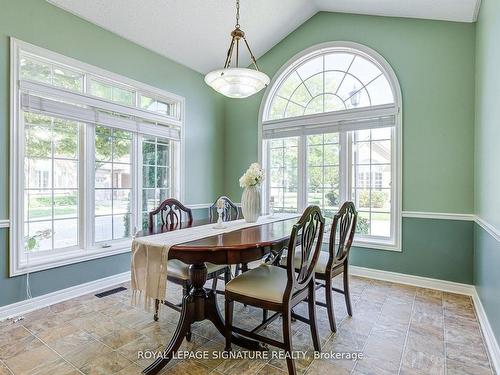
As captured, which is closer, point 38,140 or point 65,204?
point 38,140

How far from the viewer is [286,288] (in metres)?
1.73

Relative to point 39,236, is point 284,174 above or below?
above

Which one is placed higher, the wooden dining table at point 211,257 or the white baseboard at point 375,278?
the wooden dining table at point 211,257

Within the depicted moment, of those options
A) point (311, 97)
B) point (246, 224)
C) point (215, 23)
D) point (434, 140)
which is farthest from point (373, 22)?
point (246, 224)

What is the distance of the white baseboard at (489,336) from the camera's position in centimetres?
184

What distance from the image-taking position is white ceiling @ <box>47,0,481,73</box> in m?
2.96

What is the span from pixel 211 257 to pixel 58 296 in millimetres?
2102

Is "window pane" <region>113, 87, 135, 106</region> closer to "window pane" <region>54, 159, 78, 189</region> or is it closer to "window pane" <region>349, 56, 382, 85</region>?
"window pane" <region>54, 159, 78, 189</region>

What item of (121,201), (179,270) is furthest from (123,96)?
(179,270)

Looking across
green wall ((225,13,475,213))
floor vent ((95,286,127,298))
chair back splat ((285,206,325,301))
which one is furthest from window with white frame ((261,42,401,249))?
floor vent ((95,286,127,298))

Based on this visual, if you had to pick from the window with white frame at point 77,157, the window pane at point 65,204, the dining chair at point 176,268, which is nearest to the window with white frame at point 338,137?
the dining chair at point 176,268

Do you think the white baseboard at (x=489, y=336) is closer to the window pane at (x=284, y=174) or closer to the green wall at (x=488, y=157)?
the green wall at (x=488, y=157)

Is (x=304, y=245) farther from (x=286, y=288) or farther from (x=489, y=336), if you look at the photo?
(x=489, y=336)

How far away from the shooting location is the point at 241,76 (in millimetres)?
2475
